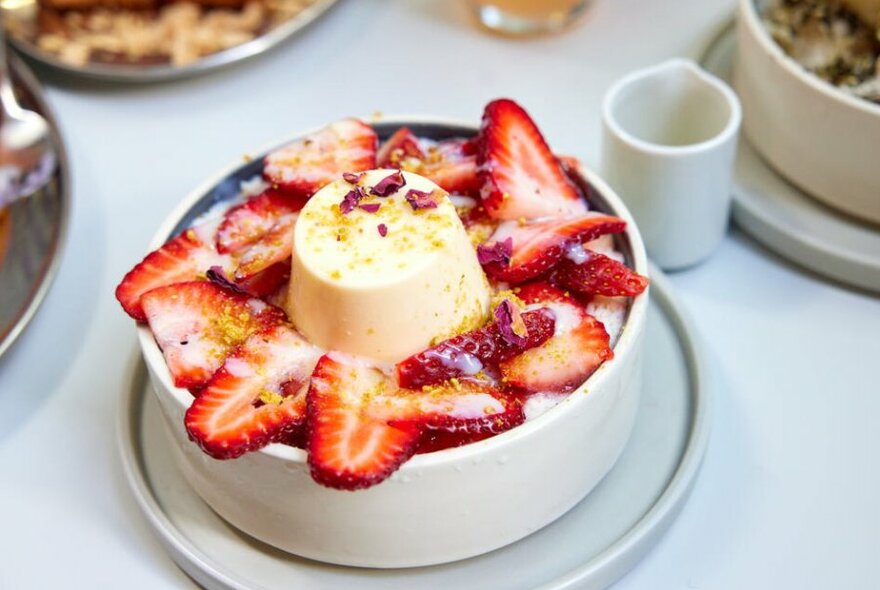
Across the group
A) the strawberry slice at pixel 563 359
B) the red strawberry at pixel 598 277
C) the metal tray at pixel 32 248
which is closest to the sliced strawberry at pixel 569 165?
the red strawberry at pixel 598 277

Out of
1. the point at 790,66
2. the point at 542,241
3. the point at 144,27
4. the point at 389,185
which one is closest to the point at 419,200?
the point at 389,185

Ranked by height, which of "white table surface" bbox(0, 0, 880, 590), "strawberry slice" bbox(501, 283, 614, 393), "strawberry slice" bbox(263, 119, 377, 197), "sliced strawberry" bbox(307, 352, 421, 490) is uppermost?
"strawberry slice" bbox(263, 119, 377, 197)

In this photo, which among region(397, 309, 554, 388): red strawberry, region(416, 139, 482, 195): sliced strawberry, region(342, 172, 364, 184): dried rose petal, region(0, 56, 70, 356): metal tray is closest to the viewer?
region(397, 309, 554, 388): red strawberry

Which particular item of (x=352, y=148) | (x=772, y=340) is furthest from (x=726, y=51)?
(x=352, y=148)

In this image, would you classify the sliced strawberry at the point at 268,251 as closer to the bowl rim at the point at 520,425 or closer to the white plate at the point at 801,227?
the bowl rim at the point at 520,425

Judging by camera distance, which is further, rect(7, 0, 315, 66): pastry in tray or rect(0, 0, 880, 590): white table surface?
rect(7, 0, 315, 66): pastry in tray

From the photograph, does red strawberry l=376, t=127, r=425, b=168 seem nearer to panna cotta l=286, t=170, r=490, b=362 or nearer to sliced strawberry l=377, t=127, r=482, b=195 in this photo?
sliced strawberry l=377, t=127, r=482, b=195

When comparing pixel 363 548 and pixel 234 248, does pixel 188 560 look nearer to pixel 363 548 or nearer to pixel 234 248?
pixel 363 548

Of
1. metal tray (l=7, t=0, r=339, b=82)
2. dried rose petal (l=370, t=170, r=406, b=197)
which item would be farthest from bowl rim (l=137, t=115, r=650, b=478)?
metal tray (l=7, t=0, r=339, b=82)
